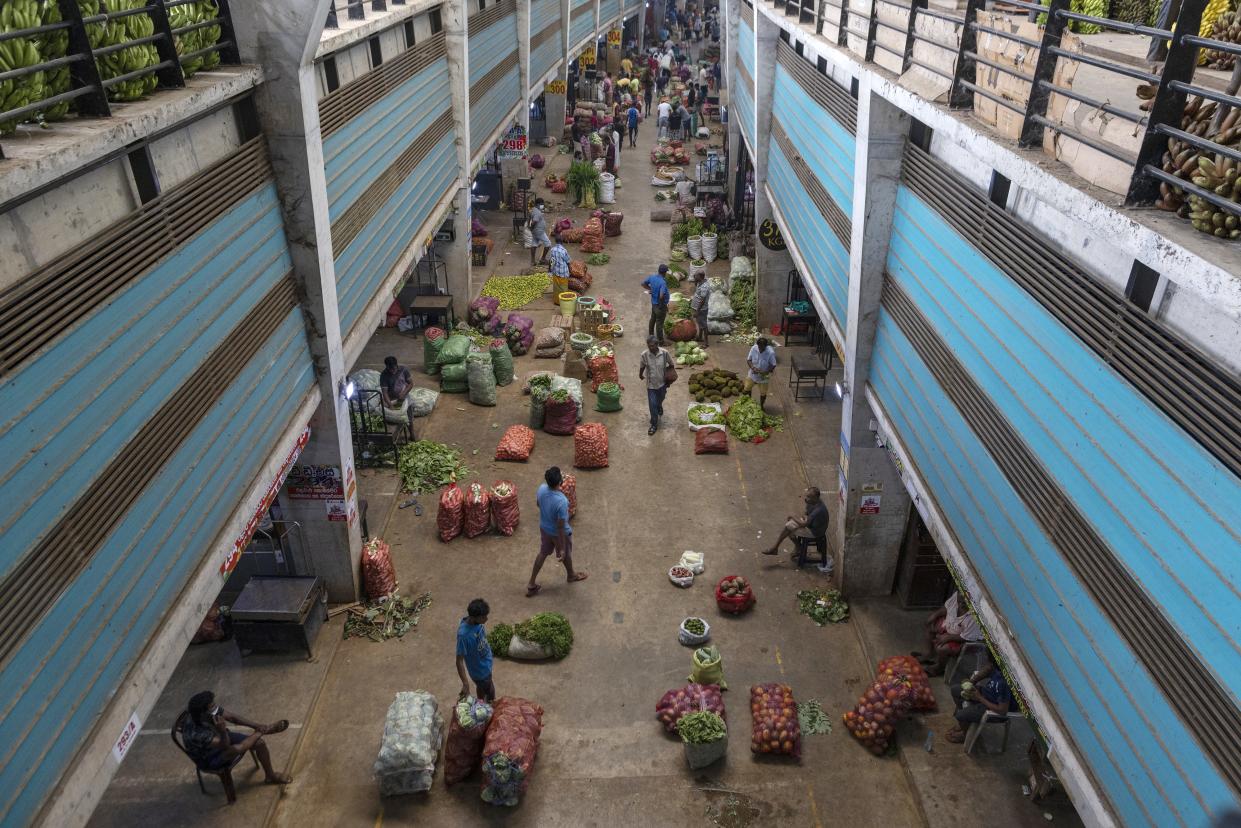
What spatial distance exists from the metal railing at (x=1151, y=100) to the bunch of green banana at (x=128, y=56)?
5.39 metres

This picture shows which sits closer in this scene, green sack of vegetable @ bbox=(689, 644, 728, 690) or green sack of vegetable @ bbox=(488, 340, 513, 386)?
green sack of vegetable @ bbox=(689, 644, 728, 690)

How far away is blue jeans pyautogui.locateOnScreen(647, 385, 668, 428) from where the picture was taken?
13953 mm

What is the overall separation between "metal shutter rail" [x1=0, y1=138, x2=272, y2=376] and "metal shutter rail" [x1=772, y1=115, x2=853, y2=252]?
21.2 feet

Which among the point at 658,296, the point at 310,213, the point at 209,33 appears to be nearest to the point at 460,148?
the point at 658,296

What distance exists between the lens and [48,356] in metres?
4.32

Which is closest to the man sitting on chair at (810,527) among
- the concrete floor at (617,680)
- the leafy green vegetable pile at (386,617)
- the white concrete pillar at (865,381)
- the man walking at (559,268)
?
the white concrete pillar at (865,381)

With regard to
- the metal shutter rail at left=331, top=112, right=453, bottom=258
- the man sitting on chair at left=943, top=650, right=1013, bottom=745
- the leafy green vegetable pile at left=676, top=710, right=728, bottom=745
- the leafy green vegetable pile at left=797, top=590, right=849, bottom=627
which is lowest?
the leafy green vegetable pile at left=797, top=590, right=849, bottom=627

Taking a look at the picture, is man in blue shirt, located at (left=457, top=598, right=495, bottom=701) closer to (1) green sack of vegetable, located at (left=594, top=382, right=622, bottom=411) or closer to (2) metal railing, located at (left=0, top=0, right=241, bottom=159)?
(2) metal railing, located at (left=0, top=0, right=241, bottom=159)

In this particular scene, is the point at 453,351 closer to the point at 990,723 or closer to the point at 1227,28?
the point at 990,723

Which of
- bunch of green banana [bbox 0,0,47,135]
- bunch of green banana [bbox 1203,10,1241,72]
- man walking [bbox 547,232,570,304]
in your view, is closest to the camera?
bunch of green banana [bbox 1203,10,1241,72]

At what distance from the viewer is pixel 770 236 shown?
17.4 m

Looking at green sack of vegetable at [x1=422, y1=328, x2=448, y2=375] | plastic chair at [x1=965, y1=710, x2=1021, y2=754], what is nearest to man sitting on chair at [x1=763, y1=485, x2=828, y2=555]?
plastic chair at [x1=965, y1=710, x2=1021, y2=754]

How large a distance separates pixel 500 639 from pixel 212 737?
126 inches

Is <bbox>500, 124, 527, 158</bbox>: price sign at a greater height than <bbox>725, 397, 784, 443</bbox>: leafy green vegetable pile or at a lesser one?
greater
